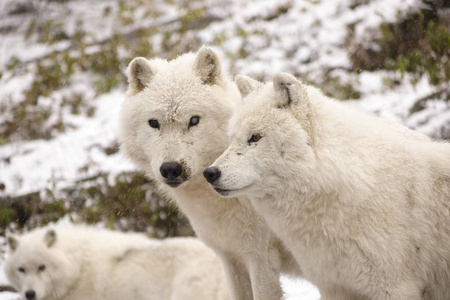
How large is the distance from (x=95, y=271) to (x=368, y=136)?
13.8ft

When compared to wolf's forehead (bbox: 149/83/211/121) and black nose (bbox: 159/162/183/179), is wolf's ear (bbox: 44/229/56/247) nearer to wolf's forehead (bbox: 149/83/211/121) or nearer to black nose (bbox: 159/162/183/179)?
wolf's forehead (bbox: 149/83/211/121)

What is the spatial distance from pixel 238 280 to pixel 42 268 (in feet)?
10.4

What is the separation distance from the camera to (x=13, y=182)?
940 cm

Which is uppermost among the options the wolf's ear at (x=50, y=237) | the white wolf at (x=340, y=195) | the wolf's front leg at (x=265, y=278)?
the white wolf at (x=340, y=195)

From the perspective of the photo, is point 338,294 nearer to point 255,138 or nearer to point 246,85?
point 255,138

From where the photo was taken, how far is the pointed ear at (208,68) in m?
4.56

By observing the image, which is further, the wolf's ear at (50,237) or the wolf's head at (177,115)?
the wolf's ear at (50,237)

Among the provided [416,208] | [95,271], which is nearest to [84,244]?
[95,271]

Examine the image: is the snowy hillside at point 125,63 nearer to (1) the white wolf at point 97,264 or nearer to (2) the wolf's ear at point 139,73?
(1) the white wolf at point 97,264

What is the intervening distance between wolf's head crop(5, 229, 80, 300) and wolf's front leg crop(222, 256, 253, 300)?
2.87 meters

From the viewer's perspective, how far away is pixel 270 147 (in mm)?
3635

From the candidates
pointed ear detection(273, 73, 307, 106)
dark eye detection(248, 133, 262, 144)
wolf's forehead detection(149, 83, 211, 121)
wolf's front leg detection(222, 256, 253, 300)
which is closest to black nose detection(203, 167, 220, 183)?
dark eye detection(248, 133, 262, 144)

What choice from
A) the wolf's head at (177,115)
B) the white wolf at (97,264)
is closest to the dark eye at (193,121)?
the wolf's head at (177,115)

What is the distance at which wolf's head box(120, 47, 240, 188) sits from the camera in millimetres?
4258
